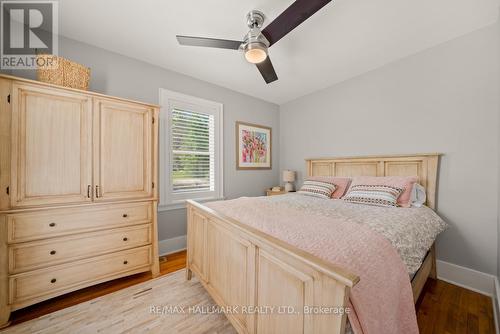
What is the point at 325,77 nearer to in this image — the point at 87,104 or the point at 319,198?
the point at 319,198

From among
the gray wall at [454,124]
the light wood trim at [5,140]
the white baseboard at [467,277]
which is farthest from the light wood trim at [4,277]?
the white baseboard at [467,277]

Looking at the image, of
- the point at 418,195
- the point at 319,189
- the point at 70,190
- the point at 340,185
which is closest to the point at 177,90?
the point at 70,190

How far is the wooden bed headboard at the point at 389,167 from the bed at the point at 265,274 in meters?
0.01

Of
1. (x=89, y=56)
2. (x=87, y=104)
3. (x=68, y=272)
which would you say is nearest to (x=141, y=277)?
(x=68, y=272)

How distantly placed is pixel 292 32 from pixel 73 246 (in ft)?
9.52

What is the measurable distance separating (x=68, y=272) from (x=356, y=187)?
3.04m

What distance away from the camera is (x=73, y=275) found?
170 cm

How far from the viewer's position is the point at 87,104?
1.76 metres

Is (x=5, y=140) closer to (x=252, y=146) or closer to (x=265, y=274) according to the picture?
(x=265, y=274)

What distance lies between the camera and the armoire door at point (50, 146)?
1495mm

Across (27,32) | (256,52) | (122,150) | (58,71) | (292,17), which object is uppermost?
(27,32)

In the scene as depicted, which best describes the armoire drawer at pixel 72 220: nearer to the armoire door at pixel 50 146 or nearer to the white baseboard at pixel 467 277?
the armoire door at pixel 50 146

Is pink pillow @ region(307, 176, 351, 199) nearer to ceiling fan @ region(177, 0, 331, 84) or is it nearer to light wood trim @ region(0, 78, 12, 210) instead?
ceiling fan @ region(177, 0, 331, 84)

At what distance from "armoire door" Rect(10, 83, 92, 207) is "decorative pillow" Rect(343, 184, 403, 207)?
108 inches
